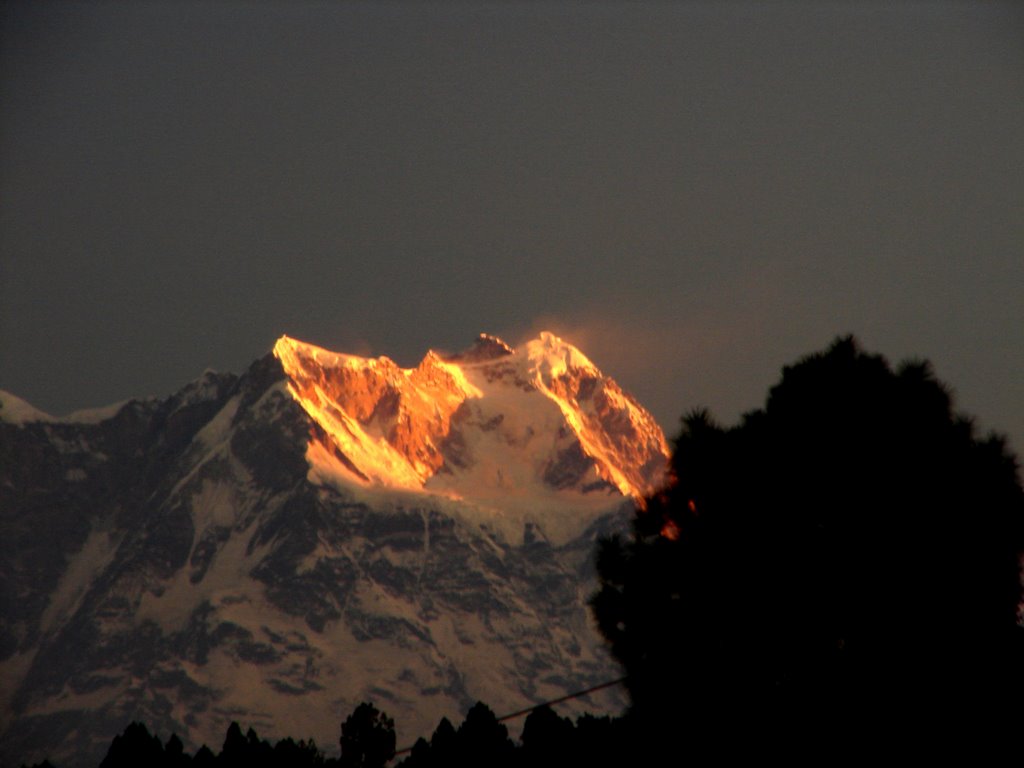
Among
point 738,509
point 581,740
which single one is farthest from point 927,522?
point 581,740

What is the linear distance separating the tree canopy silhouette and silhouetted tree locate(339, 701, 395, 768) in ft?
68.8

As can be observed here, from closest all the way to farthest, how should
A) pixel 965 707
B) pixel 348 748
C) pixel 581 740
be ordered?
pixel 965 707, pixel 581 740, pixel 348 748

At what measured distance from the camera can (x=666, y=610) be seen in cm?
3244

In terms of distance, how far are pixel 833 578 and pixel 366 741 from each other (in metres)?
25.2

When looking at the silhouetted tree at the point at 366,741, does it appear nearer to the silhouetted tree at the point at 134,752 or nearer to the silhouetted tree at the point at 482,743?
the silhouetted tree at the point at 482,743

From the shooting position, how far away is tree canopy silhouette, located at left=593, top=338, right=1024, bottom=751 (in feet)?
98.6

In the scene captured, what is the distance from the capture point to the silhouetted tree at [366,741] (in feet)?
173

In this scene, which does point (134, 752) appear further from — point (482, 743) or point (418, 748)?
point (482, 743)

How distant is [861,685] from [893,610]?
4.19 ft

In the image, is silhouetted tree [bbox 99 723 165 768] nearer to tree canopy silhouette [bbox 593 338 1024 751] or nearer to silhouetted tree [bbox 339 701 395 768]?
silhouetted tree [bbox 339 701 395 768]

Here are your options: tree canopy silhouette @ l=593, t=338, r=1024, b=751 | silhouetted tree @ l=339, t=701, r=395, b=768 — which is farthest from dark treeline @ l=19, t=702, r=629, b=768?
tree canopy silhouette @ l=593, t=338, r=1024, b=751

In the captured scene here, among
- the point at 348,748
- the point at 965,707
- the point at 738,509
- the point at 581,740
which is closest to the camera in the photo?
the point at 965,707

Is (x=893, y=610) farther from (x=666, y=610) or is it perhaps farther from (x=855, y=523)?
(x=666, y=610)

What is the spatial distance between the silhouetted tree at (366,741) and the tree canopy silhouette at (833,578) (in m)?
21.0
